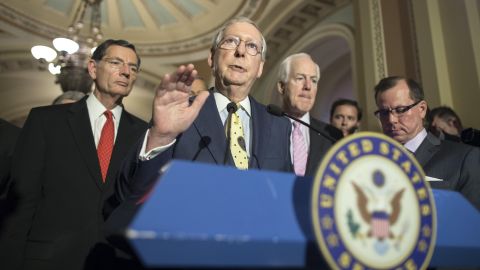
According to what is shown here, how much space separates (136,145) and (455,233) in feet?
Answer: 2.63

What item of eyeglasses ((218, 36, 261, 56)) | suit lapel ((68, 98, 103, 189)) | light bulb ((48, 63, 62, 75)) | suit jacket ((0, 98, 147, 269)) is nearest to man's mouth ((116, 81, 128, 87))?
suit lapel ((68, 98, 103, 189))

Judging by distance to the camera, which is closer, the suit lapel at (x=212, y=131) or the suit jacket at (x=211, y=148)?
the suit jacket at (x=211, y=148)

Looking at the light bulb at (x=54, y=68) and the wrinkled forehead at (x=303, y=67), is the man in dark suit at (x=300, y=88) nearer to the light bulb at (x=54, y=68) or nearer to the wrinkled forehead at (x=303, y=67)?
the wrinkled forehead at (x=303, y=67)

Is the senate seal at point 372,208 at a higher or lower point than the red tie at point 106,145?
lower

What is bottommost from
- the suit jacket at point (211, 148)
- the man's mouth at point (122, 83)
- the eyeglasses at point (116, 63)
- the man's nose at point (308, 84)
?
the suit jacket at point (211, 148)

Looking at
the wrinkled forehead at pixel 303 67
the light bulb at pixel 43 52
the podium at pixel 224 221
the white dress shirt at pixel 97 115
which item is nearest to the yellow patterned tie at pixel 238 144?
the podium at pixel 224 221

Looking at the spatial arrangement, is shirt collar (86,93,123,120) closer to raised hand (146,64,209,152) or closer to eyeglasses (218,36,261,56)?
eyeglasses (218,36,261,56)

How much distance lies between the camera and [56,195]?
5.01 feet

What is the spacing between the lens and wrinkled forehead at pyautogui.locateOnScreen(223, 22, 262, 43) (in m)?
1.45

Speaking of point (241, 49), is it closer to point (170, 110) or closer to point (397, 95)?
point (170, 110)

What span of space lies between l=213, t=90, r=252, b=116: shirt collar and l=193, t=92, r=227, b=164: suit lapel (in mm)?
67

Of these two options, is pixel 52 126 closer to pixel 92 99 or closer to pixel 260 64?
pixel 92 99

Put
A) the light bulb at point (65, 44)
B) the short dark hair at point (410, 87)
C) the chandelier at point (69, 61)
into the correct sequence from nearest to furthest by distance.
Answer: the short dark hair at point (410, 87) < the light bulb at point (65, 44) < the chandelier at point (69, 61)

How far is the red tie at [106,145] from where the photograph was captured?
5.43 ft
